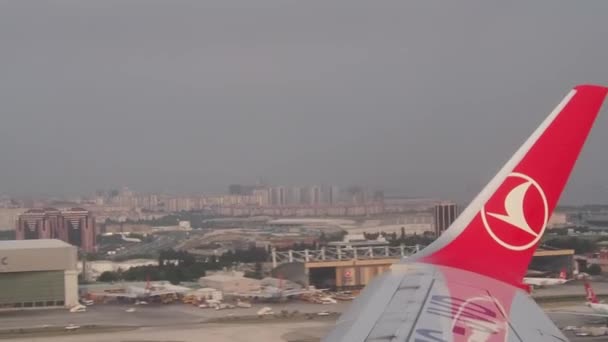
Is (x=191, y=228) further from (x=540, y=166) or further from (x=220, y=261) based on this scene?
(x=540, y=166)

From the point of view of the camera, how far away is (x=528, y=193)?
541cm

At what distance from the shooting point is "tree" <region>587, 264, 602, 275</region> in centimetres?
4944

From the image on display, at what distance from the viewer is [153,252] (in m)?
79.9

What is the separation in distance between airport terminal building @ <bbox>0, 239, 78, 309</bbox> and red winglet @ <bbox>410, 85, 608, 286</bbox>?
38.0 m

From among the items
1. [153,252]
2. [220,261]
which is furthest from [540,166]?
[153,252]

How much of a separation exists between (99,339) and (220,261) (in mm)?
37609

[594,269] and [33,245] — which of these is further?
[594,269]

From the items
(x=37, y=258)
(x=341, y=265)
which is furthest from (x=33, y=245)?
(x=341, y=265)

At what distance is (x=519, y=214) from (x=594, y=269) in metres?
48.6

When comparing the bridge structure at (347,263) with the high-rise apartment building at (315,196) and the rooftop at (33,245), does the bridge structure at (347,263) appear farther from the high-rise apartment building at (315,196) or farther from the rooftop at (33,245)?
the high-rise apartment building at (315,196)

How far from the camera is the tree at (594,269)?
4944 centimetres

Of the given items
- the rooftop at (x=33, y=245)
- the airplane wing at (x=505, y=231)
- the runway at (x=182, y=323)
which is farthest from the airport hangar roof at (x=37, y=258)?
the airplane wing at (x=505, y=231)

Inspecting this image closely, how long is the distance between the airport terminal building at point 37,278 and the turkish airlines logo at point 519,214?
125 ft

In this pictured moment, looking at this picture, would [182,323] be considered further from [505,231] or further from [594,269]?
[594,269]
